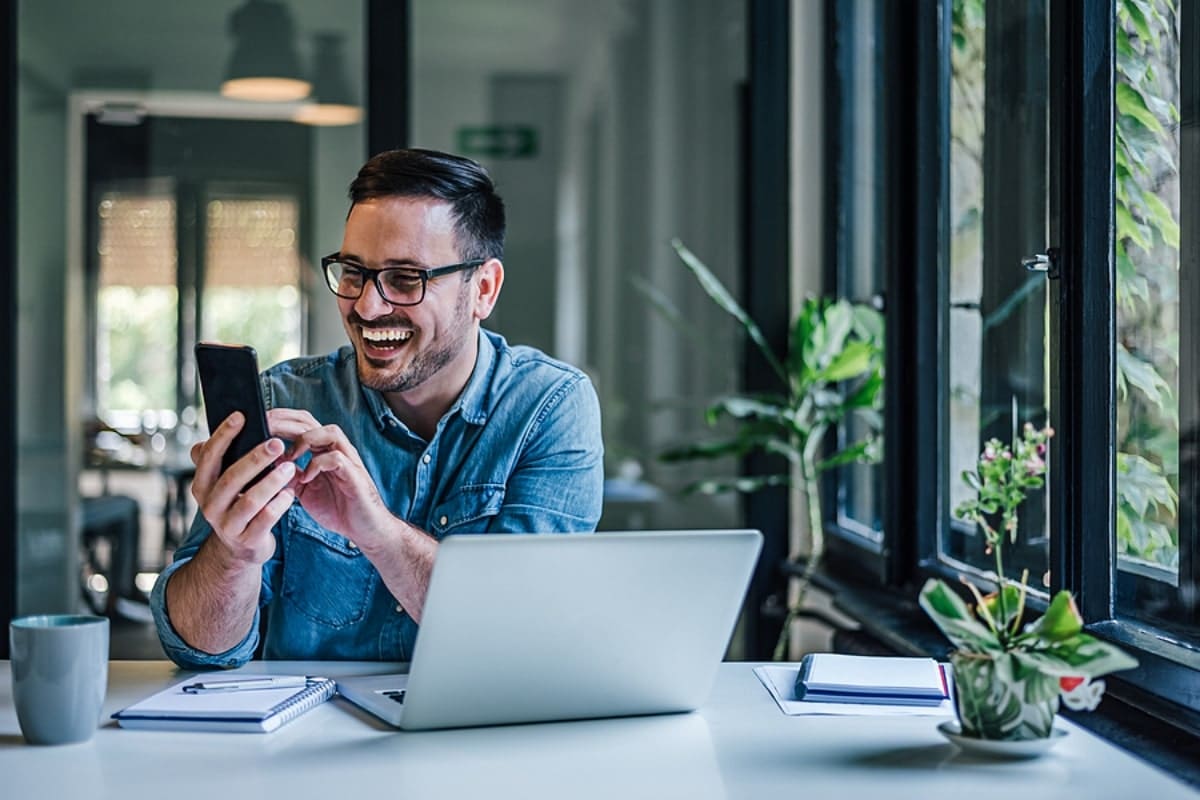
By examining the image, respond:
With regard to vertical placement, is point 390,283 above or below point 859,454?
above

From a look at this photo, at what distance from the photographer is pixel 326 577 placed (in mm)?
1969

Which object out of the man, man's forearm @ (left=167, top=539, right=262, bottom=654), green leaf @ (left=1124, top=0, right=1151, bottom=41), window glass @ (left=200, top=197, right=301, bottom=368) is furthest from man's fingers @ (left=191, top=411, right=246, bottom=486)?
window glass @ (left=200, top=197, right=301, bottom=368)

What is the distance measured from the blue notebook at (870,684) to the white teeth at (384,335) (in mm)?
773

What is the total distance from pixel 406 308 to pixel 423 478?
0.25 metres

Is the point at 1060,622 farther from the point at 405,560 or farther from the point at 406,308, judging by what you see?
the point at 406,308

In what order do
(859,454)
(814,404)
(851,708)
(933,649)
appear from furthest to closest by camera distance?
1. (814,404)
2. (859,454)
3. (933,649)
4. (851,708)

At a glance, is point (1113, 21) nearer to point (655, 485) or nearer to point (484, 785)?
point (484, 785)

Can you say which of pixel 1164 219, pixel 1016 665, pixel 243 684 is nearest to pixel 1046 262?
pixel 1164 219

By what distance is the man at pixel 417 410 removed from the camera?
77.8 inches

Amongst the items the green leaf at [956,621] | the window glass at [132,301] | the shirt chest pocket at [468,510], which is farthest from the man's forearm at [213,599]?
the window glass at [132,301]

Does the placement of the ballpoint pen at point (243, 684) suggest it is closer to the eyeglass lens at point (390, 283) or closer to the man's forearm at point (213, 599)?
the man's forearm at point (213, 599)

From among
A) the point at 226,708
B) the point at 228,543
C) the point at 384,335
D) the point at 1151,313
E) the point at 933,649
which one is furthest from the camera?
the point at 933,649

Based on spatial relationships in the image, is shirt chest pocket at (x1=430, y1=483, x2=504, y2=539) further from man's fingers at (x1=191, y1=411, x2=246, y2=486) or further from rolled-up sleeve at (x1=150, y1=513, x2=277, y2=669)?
man's fingers at (x1=191, y1=411, x2=246, y2=486)

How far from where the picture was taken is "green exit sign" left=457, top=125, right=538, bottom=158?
12.5 feet
